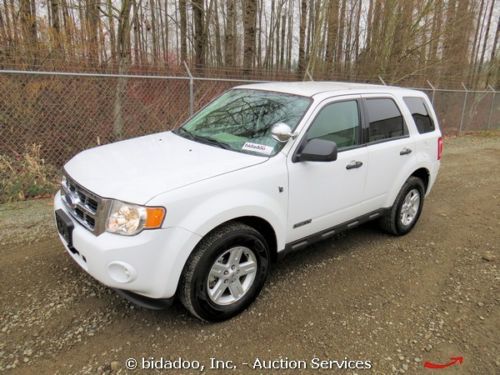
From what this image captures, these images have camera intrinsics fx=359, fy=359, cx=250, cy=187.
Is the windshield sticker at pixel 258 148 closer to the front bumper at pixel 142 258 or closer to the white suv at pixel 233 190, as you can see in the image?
the white suv at pixel 233 190

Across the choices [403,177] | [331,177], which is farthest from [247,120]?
[403,177]

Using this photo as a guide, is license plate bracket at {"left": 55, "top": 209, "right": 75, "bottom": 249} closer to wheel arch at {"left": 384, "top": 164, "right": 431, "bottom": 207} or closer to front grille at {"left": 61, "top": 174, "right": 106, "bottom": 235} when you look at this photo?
front grille at {"left": 61, "top": 174, "right": 106, "bottom": 235}

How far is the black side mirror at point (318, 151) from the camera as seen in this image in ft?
9.19

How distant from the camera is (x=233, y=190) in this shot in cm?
257

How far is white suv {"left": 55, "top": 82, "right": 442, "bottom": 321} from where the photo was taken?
230 centimetres

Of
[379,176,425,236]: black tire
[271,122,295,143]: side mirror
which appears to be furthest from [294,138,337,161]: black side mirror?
[379,176,425,236]: black tire

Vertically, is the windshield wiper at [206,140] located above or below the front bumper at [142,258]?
above

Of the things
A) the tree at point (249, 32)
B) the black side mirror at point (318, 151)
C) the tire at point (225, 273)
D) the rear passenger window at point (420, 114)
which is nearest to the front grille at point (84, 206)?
the tire at point (225, 273)

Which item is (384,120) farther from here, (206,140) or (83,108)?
(83,108)

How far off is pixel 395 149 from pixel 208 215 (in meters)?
2.42

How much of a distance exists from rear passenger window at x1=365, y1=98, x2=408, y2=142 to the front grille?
2612 millimetres

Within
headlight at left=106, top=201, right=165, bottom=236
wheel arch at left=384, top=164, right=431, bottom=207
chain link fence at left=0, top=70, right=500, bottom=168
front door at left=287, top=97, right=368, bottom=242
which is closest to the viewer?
headlight at left=106, top=201, right=165, bottom=236

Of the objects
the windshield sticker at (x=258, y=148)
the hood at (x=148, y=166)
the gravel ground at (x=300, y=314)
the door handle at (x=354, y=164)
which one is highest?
the windshield sticker at (x=258, y=148)

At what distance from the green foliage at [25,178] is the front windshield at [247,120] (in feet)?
9.90
